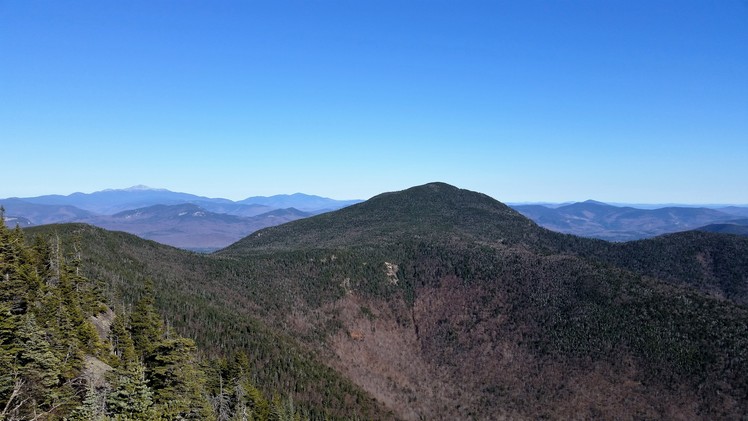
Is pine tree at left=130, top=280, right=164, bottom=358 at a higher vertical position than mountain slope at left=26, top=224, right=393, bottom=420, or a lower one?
higher

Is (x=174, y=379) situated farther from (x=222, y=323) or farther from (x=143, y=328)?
(x=222, y=323)

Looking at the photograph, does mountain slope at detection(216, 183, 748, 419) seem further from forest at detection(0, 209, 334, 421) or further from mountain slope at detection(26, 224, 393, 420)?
forest at detection(0, 209, 334, 421)

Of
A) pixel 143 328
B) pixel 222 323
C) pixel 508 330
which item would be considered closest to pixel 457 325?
pixel 508 330

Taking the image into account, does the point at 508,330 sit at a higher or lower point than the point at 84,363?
lower

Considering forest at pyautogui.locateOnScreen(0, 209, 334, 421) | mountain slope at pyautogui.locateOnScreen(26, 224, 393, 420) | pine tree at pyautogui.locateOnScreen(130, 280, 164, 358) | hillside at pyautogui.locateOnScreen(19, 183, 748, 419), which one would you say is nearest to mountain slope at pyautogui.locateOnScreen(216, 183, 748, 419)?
hillside at pyautogui.locateOnScreen(19, 183, 748, 419)

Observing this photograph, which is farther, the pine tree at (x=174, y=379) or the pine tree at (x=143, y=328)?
the pine tree at (x=143, y=328)

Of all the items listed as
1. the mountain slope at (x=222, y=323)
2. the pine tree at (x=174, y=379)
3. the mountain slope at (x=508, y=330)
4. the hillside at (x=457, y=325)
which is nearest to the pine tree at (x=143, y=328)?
the pine tree at (x=174, y=379)

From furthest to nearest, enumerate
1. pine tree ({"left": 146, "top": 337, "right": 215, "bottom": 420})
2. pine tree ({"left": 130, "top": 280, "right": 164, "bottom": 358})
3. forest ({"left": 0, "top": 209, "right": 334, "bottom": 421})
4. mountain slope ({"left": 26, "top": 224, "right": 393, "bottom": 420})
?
mountain slope ({"left": 26, "top": 224, "right": 393, "bottom": 420}), pine tree ({"left": 130, "top": 280, "right": 164, "bottom": 358}), pine tree ({"left": 146, "top": 337, "right": 215, "bottom": 420}), forest ({"left": 0, "top": 209, "right": 334, "bottom": 421})

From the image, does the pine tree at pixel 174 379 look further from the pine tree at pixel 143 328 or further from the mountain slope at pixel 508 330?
the mountain slope at pixel 508 330
